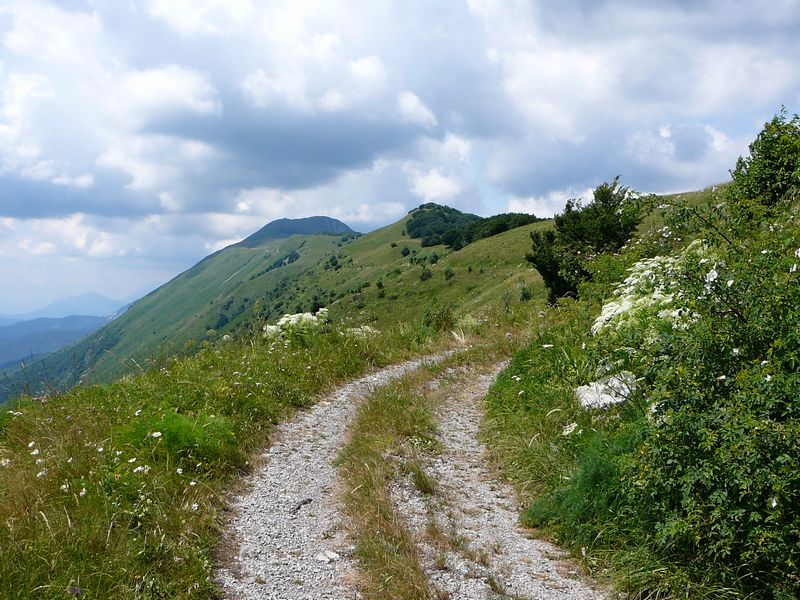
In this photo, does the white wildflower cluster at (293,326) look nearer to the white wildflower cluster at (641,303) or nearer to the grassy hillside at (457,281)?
the white wildflower cluster at (641,303)

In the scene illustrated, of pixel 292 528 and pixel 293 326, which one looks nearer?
pixel 292 528

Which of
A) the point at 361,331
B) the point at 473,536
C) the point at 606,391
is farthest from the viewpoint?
the point at 361,331

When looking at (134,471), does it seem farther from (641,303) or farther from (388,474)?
(641,303)

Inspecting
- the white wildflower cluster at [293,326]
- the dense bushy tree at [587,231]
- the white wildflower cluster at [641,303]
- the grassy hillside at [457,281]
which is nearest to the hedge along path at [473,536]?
the white wildflower cluster at [641,303]

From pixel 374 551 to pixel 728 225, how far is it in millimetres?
5600

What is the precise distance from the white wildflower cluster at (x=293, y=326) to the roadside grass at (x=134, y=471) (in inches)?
79.0

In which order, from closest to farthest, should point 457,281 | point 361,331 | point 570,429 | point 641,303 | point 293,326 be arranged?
1. point 570,429
2. point 641,303
3. point 293,326
4. point 361,331
5. point 457,281

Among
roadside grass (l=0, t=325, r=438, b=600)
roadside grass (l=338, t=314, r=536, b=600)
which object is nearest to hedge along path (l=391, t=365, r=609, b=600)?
roadside grass (l=338, t=314, r=536, b=600)

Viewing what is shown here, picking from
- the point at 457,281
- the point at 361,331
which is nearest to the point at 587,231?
the point at 361,331

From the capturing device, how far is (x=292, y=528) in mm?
6004

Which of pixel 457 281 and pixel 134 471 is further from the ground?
pixel 457 281

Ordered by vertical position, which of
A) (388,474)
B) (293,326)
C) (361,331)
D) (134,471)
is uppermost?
(293,326)

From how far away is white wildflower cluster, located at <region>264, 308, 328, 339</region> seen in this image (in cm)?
1383

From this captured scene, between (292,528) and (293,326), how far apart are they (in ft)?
27.2
